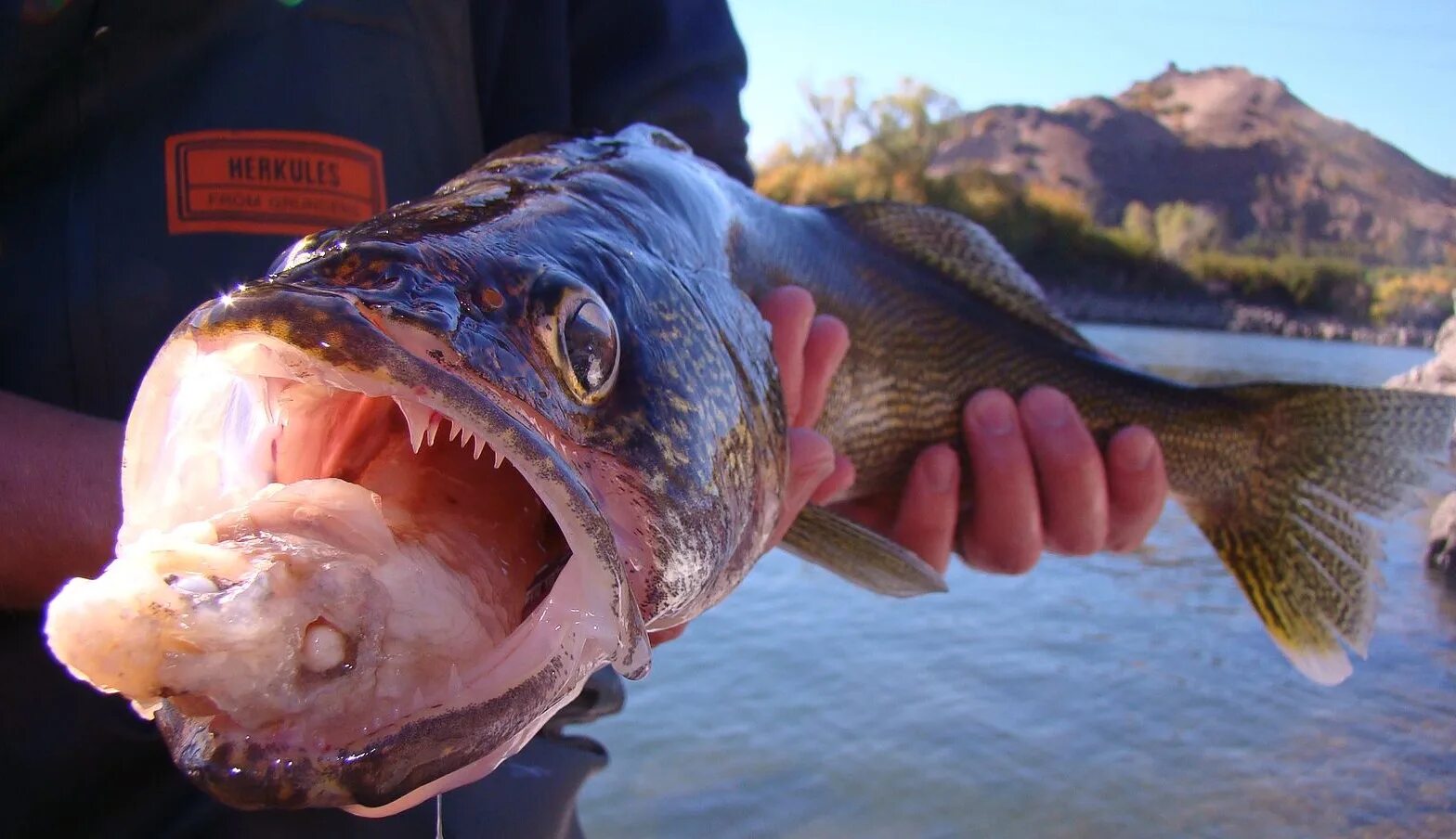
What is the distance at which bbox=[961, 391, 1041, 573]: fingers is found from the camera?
291 centimetres

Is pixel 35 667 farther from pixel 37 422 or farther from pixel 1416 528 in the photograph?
pixel 1416 528

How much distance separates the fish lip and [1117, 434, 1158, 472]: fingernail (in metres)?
2.47

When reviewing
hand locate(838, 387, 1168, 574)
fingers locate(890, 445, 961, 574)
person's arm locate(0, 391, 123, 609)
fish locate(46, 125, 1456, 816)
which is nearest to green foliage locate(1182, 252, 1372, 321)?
hand locate(838, 387, 1168, 574)

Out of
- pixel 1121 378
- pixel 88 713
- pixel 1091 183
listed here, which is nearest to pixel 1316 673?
pixel 1121 378

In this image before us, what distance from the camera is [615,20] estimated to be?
2.72m

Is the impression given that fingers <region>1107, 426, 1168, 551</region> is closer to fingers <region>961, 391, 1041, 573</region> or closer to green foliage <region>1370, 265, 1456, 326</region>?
fingers <region>961, 391, 1041, 573</region>

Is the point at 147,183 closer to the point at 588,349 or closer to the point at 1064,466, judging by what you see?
the point at 588,349

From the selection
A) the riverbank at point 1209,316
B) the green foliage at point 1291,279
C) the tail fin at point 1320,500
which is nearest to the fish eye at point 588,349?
the tail fin at point 1320,500

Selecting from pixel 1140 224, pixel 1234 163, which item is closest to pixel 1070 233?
pixel 1140 224

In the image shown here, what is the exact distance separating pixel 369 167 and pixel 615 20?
0.91 m

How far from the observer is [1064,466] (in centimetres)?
295

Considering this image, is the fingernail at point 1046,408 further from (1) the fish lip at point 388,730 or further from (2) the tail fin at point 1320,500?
(1) the fish lip at point 388,730

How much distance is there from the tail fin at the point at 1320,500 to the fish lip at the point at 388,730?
2862mm

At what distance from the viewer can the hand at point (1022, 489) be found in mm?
2906
